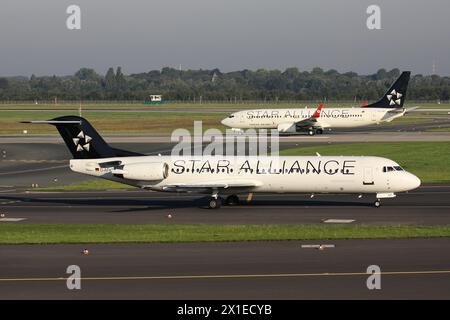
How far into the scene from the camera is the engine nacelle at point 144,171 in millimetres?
44188

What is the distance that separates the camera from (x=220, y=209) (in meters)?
44.4

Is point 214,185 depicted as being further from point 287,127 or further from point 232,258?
point 287,127

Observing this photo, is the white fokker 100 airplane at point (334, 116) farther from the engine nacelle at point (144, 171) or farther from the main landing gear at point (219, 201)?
the engine nacelle at point (144, 171)

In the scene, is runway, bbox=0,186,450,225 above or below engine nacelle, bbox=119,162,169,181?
below

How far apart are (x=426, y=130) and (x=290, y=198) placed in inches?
2608

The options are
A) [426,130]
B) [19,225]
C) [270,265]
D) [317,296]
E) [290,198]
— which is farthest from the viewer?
[426,130]

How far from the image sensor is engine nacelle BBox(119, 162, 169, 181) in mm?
44188

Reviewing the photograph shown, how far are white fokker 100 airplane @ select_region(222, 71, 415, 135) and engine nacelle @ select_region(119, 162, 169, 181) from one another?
58.5 meters

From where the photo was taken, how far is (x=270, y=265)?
28.2 meters

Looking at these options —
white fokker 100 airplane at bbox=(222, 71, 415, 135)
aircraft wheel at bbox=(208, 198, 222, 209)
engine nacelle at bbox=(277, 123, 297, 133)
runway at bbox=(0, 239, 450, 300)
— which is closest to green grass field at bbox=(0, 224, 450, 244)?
runway at bbox=(0, 239, 450, 300)

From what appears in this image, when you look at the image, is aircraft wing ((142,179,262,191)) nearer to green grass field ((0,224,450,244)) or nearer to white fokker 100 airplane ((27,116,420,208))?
white fokker 100 airplane ((27,116,420,208))
